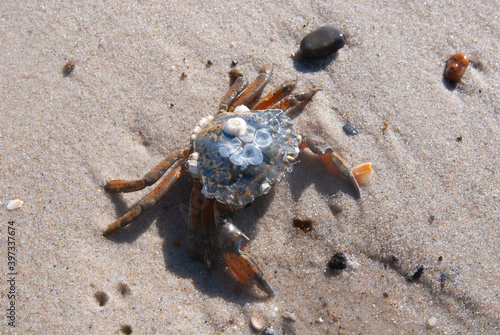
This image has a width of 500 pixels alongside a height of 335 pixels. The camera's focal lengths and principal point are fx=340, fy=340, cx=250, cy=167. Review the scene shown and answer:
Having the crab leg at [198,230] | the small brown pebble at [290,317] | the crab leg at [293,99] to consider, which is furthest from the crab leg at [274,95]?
the small brown pebble at [290,317]

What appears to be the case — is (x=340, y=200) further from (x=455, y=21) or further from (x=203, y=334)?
(x=455, y=21)

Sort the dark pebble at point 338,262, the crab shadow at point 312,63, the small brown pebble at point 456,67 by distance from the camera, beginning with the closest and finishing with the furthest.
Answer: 1. the dark pebble at point 338,262
2. the small brown pebble at point 456,67
3. the crab shadow at point 312,63

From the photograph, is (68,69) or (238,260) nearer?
(238,260)

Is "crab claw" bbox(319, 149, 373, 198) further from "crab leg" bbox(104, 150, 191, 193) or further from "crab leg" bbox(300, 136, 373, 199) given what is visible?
"crab leg" bbox(104, 150, 191, 193)

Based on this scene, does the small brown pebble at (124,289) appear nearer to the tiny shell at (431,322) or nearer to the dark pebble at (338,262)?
the dark pebble at (338,262)

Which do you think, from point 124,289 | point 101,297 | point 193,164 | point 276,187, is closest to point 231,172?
point 193,164

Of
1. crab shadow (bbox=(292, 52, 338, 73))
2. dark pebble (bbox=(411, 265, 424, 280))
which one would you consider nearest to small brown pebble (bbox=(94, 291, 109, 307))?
dark pebble (bbox=(411, 265, 424, 280))

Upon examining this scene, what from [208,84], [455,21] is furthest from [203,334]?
[455,21]

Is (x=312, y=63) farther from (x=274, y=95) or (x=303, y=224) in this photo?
(x=303, y=224)
